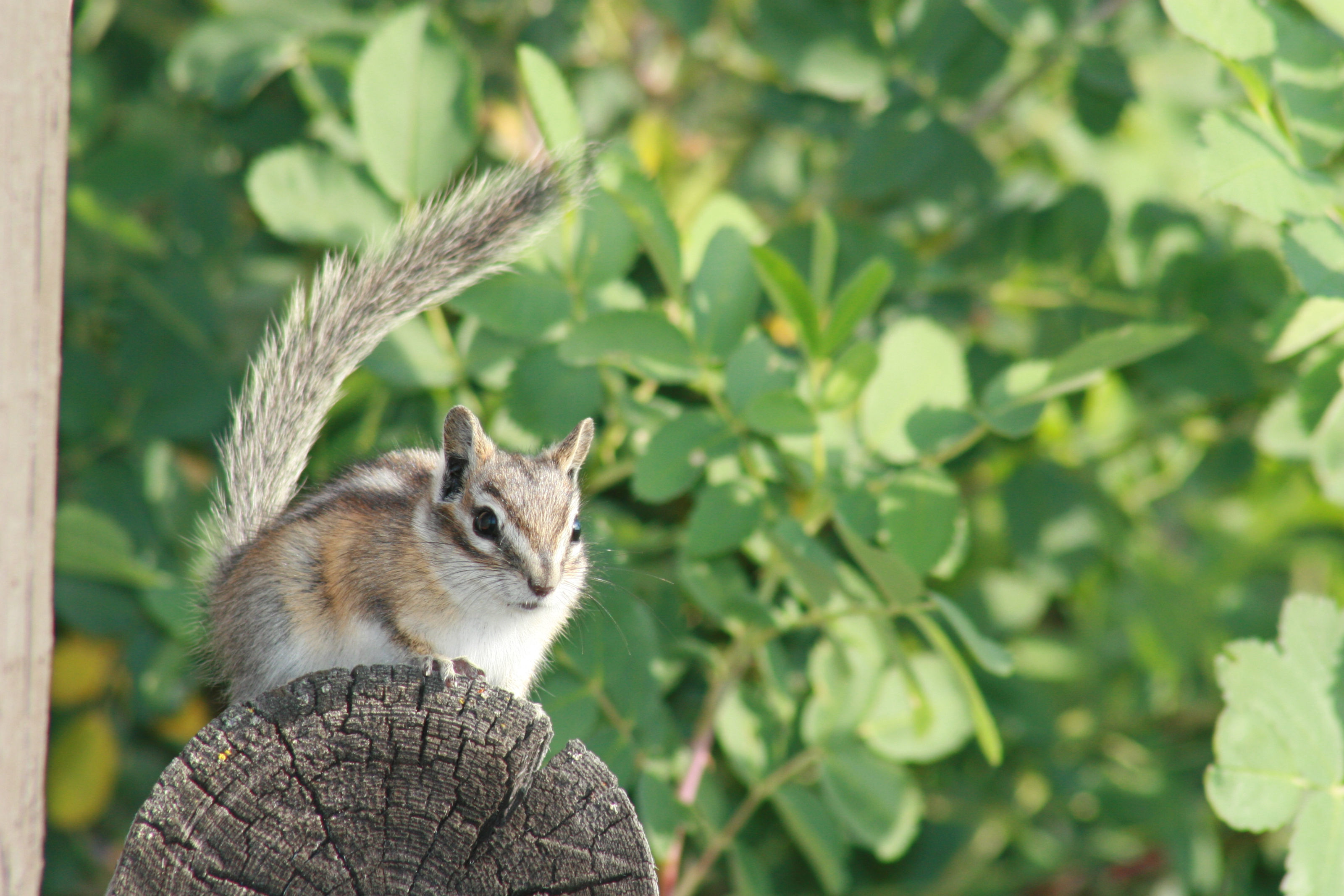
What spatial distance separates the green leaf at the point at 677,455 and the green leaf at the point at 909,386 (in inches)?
9.6

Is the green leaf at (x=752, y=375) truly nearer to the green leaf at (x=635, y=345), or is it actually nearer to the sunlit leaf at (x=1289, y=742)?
the green leaf at (x=635, y=345)

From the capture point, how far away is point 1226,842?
253 cm

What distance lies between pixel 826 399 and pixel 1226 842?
164 cm

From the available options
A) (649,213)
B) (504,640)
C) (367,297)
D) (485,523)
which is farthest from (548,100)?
(504,640)

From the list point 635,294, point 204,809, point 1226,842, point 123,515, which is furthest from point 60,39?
point 1226,842

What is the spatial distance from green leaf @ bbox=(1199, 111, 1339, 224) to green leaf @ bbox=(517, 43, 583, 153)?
2.20 feet

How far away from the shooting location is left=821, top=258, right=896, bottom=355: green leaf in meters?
1.47

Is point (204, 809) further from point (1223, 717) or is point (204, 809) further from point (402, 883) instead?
point (1223, 717)

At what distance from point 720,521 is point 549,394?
26cm

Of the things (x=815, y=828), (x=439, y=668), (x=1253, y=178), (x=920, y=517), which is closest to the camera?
(x=439, y=668)

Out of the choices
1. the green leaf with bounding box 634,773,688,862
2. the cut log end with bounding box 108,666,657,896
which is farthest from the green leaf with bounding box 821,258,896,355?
the cut log end with bounding box 108,666,657,896

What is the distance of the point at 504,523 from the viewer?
122cm

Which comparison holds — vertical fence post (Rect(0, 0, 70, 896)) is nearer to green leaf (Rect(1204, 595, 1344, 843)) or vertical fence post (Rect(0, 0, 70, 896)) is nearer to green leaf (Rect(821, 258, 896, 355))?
green leaf (Rect(821, 258, 896, 355))

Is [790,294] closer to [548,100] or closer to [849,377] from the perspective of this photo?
[849,377]
